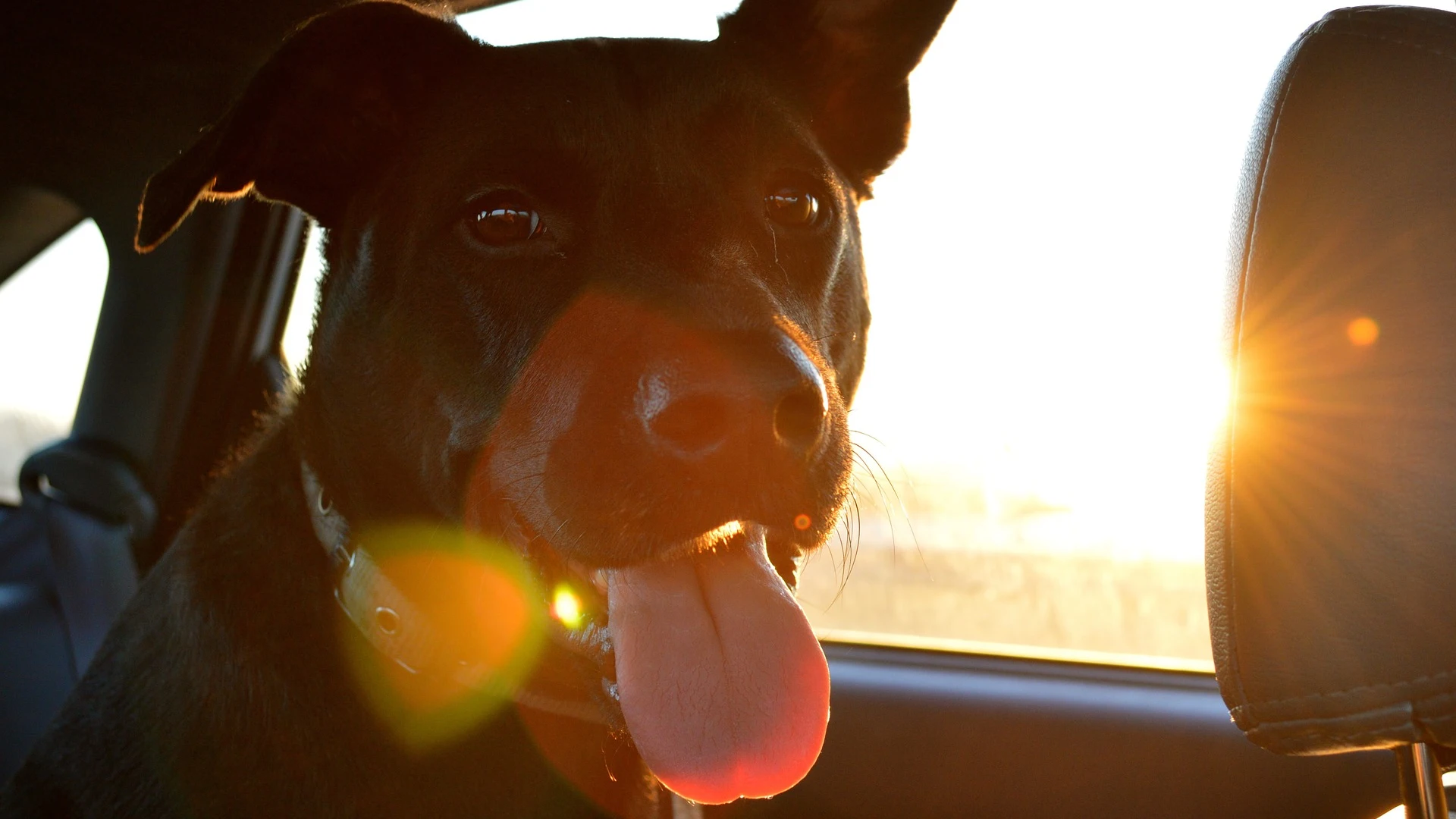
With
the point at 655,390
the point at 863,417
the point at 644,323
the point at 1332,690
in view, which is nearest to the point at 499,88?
the point at 644,323

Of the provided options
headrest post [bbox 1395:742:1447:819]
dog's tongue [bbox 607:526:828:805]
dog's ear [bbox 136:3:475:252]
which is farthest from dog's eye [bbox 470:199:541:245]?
headrest post [bbox 1395:742:1447:819]

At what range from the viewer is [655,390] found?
139 cm

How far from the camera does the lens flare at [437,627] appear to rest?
68.9 inches

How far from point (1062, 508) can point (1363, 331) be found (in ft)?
4.58

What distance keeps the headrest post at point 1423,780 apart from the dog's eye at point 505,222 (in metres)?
1.51

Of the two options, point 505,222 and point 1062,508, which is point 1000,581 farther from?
point 505,222

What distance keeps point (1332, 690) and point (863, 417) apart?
1.36 m

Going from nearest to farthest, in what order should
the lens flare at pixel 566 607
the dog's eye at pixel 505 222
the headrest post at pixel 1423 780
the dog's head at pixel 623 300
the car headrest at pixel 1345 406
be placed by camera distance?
1. the car headrest at pixel 1345 406
2. the headrest post at pixel 1423 780
3. the dog's head at pixel 623 300
4. the lens flare at pixel 566 607
5. the dog's eye at pixel 505 222

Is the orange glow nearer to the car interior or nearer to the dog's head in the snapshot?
the car interior

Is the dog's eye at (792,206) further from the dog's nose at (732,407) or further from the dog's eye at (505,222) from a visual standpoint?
the dog's nose at (732,407)

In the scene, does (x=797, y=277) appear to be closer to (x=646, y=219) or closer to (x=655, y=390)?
(x=646, y=219)

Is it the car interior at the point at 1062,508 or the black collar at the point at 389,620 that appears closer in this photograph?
the car interior at the point at 1062,508

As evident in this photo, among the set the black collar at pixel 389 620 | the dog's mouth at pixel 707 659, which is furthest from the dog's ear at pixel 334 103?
the dog's mouth at pixel 707 659

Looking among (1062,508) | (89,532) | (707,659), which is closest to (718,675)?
(707,659)
